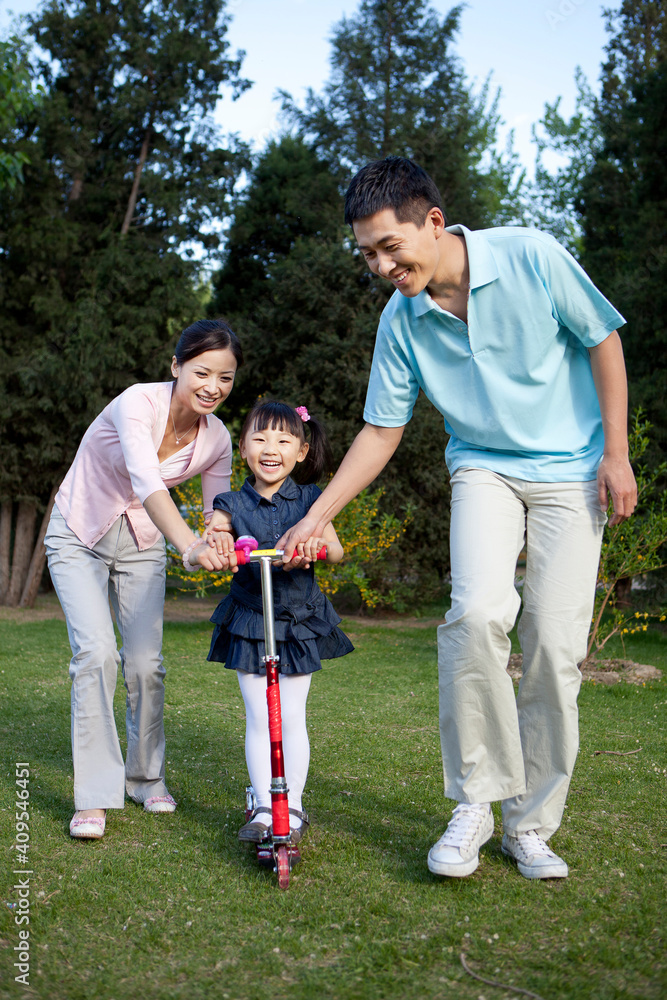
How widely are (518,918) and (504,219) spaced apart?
2471 cm

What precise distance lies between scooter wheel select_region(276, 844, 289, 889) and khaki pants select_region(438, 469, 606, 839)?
0.52 meters

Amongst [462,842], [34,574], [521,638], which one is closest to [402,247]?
[521,638]

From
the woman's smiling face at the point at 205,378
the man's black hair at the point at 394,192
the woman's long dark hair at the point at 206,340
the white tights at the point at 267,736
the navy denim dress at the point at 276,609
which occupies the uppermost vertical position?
the man's black hair at the point at 394,192

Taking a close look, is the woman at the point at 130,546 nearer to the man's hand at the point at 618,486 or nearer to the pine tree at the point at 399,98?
the man's hand at the point at 618,486

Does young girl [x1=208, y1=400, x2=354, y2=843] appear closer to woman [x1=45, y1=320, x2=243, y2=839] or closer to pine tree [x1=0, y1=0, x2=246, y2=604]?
woman [x1=45, y1=320, x2=243, y2=839]

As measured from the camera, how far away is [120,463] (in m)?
3.51

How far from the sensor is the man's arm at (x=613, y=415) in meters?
2.74

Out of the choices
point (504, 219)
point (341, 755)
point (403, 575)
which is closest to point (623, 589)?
point (403, 575)

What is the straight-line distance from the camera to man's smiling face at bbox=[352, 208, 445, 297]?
8.80 feet

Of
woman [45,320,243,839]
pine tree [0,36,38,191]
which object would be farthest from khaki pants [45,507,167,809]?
→ pine tree [0,36,38,191]

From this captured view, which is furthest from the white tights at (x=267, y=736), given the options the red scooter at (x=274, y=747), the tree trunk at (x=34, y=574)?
the tree trunk at (x=34, y=574)

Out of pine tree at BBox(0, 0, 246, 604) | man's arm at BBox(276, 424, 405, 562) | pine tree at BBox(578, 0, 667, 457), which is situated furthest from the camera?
pine tree at BBox(0, 0, 246, 604)

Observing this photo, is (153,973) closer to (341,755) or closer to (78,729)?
(78,729)

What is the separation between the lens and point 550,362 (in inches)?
111
